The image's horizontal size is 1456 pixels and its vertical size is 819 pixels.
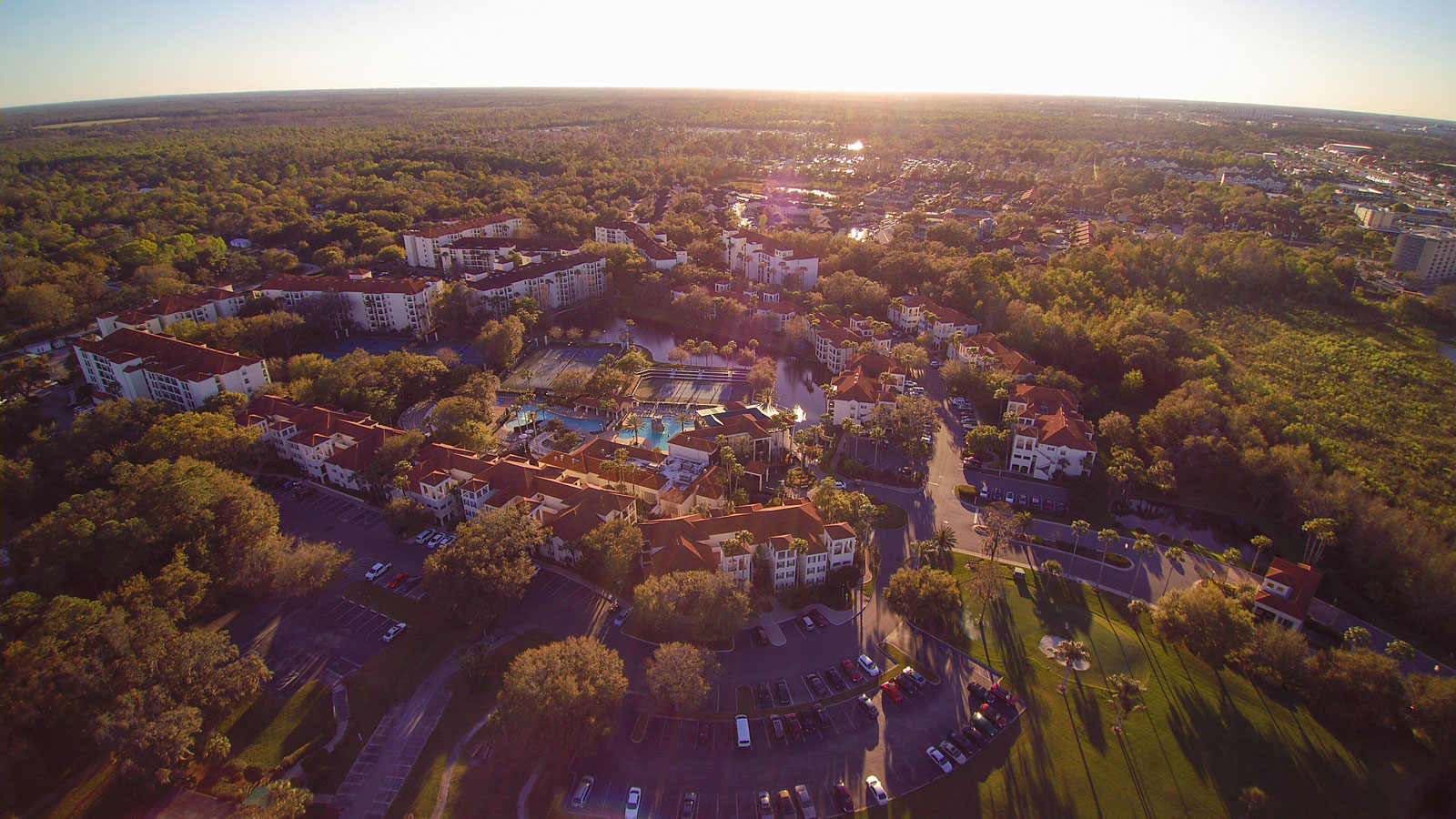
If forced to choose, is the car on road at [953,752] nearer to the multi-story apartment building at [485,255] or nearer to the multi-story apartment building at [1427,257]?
the multi-story apartment building at [485,255]

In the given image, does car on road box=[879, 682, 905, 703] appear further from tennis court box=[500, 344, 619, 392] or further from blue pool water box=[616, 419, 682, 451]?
tennis court box=[500, 344, 619, 392]

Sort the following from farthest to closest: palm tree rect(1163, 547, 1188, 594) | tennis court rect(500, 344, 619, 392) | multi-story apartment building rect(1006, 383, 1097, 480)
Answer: tennis court rect(500, 344, 619, 392)
multi-story apartment building rect(1006, 383, 1097, 480)
palm tree rect(1163, 547, 1188, 594)

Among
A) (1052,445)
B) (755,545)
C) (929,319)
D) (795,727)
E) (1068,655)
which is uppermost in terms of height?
(929,319)

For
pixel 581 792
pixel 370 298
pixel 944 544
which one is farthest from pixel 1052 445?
pixel 370 298

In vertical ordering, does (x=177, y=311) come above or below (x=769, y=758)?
above

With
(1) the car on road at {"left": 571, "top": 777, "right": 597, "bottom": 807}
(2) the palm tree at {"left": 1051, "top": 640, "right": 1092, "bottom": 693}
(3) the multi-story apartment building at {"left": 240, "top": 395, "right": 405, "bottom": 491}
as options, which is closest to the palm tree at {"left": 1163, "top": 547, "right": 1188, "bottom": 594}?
(2) the palm tree at {"left": 1051, "top": 640, "right": 1092, "bottom": 693}

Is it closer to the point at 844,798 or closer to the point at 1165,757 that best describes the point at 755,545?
the point at 844,798

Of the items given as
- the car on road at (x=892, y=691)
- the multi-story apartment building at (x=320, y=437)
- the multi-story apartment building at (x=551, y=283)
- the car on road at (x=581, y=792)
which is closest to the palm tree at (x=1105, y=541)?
the car on road at (x=892, y=691)
